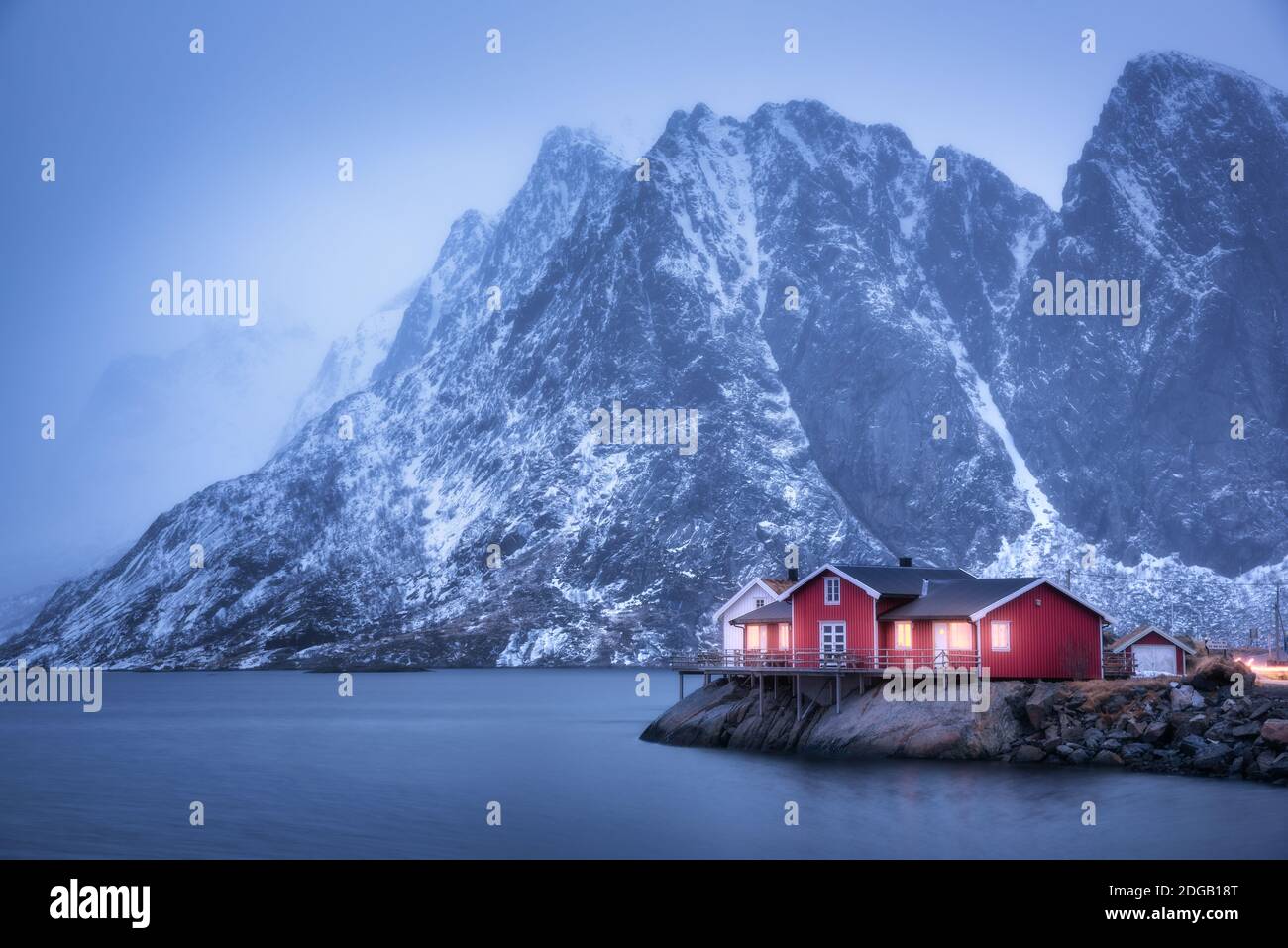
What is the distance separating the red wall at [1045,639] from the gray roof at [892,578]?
6118 millimetres

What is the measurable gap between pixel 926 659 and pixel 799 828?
2040 centimetres

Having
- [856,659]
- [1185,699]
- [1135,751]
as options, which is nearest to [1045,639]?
[1185,699]

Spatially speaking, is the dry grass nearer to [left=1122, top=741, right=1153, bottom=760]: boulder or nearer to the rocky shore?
the rocky shore

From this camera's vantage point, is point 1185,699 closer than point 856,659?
Yes

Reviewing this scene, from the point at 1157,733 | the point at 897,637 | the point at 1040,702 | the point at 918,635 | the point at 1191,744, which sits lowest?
the point at 1191,744

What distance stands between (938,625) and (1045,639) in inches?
221

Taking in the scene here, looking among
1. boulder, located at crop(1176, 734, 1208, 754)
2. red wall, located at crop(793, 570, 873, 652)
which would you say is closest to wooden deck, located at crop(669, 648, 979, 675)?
red wall, located at crop(793, 570, 873, 652)

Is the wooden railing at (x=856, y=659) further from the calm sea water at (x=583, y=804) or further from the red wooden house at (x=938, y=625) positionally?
the calm sea water at (x=583, y=804)

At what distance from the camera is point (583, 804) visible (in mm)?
62906

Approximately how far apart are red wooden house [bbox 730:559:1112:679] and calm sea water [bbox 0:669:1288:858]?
6.69m

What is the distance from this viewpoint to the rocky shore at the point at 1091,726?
61.4 meters

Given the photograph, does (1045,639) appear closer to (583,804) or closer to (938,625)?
(938,625)

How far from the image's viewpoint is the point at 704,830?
54656mm
